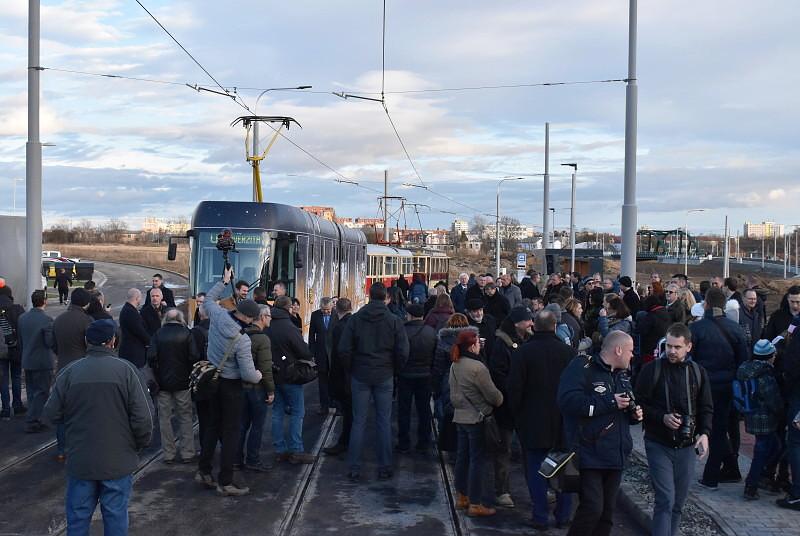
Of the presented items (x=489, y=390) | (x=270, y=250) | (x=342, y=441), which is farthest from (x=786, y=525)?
(x=270, y=250)

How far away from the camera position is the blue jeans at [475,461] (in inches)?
320

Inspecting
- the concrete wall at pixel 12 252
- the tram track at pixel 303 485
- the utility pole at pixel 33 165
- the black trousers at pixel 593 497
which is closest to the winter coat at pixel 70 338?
the tram track at pixel 303 485

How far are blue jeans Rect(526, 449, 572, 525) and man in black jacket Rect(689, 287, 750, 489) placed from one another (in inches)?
75.8

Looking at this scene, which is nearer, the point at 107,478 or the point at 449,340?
the point at 107,478

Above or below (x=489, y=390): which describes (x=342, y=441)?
below

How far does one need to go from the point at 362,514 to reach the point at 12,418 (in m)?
6.95

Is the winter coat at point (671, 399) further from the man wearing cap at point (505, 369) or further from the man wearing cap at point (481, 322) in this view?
the man wearing cap at point (481, 322)

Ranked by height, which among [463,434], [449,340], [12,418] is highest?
[449,340]

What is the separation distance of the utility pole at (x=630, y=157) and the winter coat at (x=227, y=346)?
9.65m

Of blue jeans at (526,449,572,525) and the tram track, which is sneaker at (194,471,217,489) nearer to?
the tram track

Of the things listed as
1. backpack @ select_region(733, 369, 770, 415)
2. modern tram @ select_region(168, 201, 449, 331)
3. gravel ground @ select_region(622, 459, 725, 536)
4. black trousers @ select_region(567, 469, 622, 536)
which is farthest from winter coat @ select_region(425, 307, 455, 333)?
black trousers @ select_region(567, 469, 622, 536)

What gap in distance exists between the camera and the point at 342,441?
10992mm

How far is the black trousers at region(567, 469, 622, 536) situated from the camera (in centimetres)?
626

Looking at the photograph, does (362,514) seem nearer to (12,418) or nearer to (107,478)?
(107,478)
